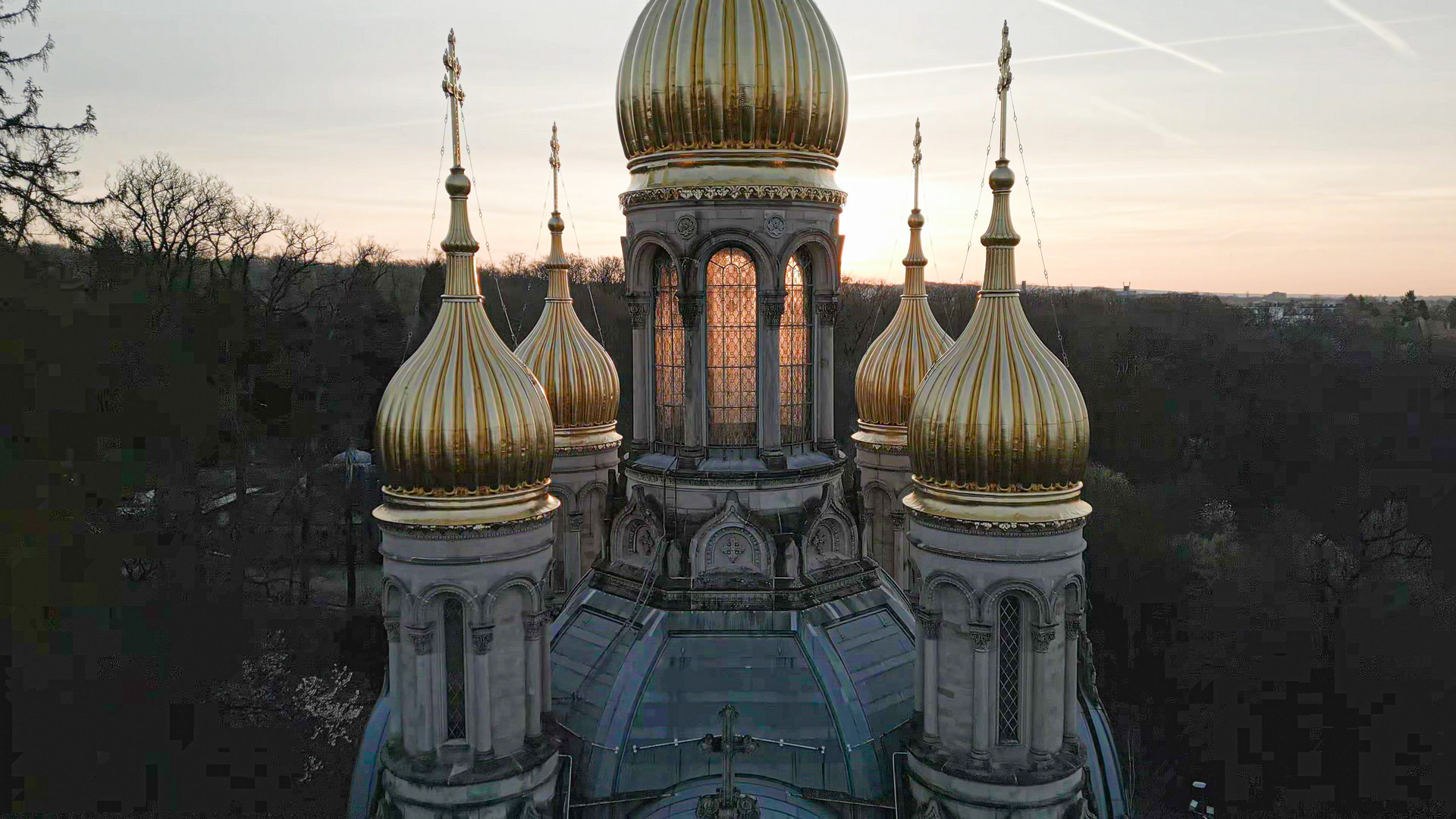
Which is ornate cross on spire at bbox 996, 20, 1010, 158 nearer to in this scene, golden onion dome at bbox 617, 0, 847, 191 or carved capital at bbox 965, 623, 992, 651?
golden onion dome at bbox 617, 0, 847, 191

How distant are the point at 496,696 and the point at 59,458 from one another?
11269 millimetres

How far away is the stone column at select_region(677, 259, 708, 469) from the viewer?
13.0 meters

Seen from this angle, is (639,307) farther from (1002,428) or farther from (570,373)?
(1002,428)

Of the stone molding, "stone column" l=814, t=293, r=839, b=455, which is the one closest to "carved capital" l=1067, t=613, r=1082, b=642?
"stone column" l=814, t=293, r=839, b=455

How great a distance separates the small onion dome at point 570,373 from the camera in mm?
17000

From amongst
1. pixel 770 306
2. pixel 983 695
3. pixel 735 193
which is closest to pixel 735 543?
pixel 770 306

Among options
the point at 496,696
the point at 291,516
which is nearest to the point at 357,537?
the point at 291,516

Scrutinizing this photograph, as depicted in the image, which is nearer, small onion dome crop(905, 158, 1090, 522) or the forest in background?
small onion dome crop(905, 158, 1090, 522)

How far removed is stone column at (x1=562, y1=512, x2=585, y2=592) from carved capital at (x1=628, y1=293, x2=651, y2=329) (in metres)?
4.99

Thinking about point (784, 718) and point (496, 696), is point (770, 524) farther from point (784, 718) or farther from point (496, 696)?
point (496, 696)

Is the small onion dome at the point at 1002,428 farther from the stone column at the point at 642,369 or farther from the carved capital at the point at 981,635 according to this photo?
the stone column at the point at 642,369

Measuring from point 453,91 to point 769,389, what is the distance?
5.71m

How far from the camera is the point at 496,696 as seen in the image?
11.5 meters

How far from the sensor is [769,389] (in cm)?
1330
